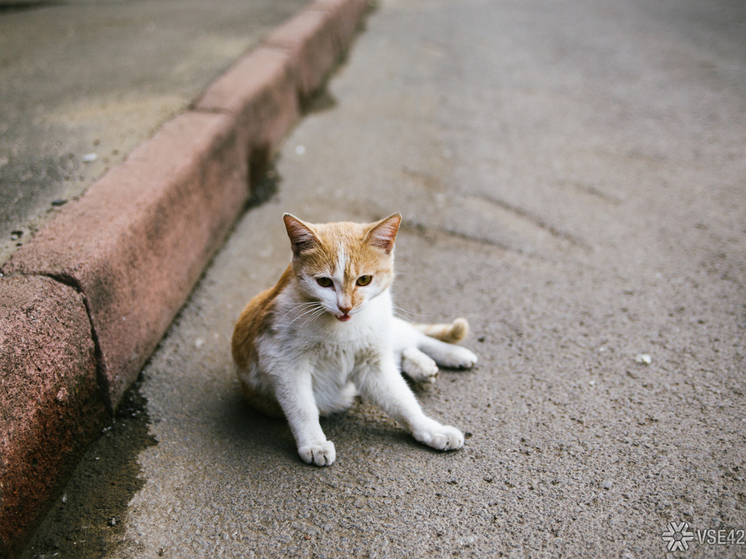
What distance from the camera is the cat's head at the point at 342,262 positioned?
5.81ft

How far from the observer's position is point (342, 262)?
1.77 m

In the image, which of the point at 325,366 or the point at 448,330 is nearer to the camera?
the point at 325,366

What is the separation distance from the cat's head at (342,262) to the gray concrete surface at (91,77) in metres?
1.10

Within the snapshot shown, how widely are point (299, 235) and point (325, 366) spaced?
0.49m

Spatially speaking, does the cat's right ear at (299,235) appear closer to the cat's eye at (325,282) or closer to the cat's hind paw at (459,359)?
the cat's eye at (325,282)

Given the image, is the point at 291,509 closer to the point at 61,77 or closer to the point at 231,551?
the point at 231,551

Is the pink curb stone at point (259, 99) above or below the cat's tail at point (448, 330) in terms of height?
above

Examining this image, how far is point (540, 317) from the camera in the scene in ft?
8.38

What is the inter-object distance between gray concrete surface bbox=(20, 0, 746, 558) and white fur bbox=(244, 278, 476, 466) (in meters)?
0.09

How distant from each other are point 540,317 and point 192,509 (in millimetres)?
1675

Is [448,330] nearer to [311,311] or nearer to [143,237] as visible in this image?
[311,311]

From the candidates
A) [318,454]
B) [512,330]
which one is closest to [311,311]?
[318,454]

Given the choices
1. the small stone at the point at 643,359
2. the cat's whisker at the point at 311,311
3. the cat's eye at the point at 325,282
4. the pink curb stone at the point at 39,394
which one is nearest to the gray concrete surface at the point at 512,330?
the small stone at the point at 643,359

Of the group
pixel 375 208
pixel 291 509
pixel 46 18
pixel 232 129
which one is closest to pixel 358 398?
pixel 291 509
